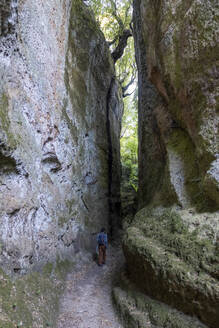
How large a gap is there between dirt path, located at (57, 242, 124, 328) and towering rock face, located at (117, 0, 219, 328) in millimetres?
567

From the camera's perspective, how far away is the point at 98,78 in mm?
12469

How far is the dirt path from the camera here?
512 cm

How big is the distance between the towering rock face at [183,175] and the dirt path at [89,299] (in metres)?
0.57

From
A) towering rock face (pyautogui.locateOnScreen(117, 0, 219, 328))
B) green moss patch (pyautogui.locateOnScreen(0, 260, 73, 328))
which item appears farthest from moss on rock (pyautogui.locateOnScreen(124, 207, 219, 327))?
green moss patch (pyautogui.locateOnScreen(0, 260, 73, 328))

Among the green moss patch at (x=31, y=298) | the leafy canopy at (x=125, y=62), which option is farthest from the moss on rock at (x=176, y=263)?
the leafy canopy at (x=125, y=62)

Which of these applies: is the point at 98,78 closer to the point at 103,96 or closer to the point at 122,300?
the point at 103,96

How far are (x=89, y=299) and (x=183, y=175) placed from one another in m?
4.15

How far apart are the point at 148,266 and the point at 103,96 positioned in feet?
32.9

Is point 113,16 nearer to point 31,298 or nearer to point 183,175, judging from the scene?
point 183,175

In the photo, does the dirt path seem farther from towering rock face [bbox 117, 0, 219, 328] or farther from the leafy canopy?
the leafy canopy

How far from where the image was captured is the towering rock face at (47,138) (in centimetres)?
487

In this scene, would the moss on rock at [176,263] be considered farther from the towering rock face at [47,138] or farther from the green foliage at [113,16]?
the green foliage at [113,16]

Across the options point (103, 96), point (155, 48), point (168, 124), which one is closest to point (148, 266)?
point (168, 124)

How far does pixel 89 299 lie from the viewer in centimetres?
609
